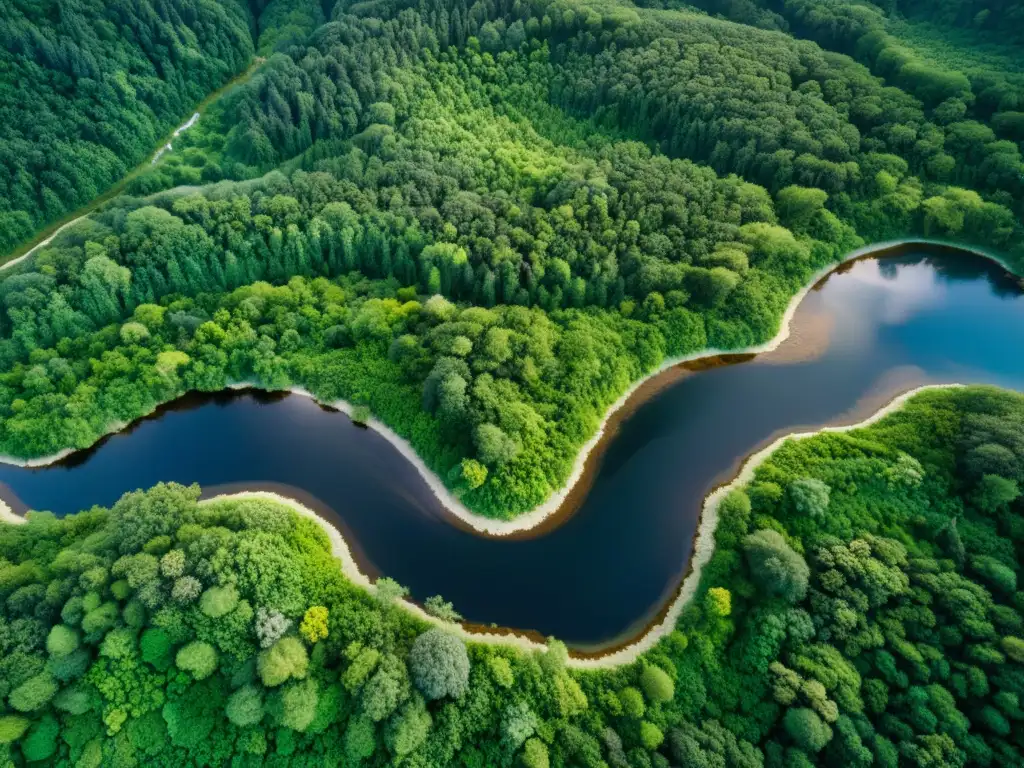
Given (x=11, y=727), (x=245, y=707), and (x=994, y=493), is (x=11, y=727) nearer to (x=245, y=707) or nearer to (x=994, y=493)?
(x=245, y=707)

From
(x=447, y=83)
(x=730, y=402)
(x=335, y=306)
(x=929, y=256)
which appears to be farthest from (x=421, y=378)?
(x=929, y=256)

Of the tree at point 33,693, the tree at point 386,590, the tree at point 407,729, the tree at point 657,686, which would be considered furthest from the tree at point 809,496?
the tree at point 33,693

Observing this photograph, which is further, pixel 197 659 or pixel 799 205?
pixel 799 205

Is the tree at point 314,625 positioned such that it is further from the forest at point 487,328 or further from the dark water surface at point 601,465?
the dark water surface at point 601,465

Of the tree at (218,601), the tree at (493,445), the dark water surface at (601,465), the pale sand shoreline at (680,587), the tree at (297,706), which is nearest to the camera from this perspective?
the tree at (297,706)

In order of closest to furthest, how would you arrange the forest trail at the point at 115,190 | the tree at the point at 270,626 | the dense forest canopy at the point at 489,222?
the tree at the point at 270,626 → the dense forest canopy at the point at 489,222 → the forest trail at the point at 115,190

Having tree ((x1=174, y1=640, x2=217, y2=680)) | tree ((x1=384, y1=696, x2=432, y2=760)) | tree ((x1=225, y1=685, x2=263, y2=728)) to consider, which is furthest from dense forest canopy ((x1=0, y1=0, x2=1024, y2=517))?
tree ((x1=174, y1=640, x2=217, y2=680))

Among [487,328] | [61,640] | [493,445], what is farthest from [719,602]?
[61,640]
